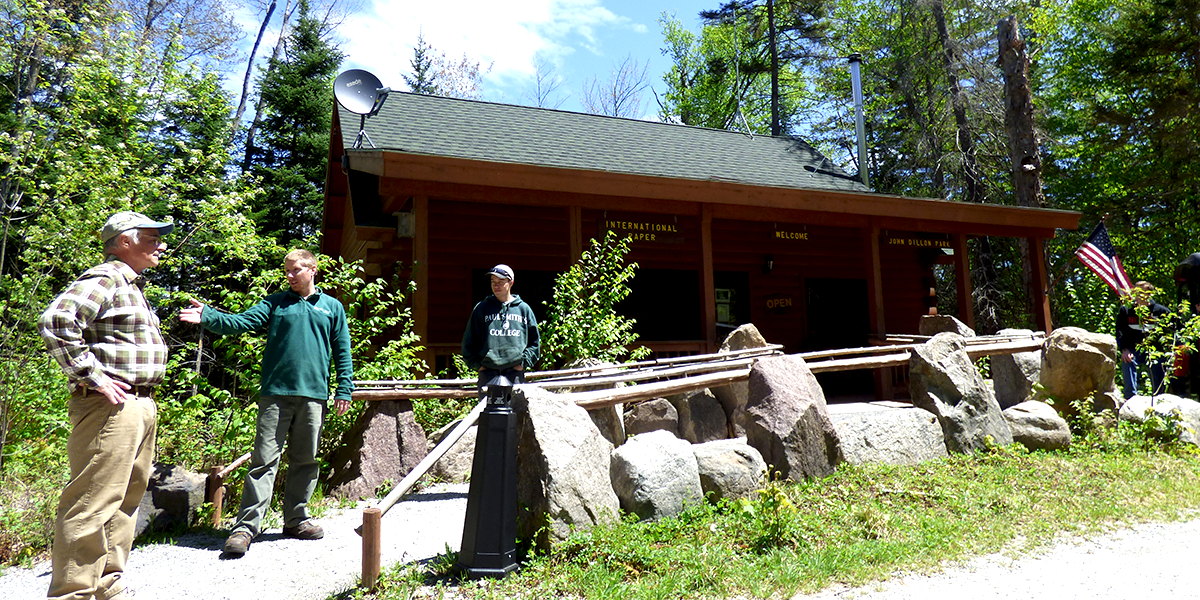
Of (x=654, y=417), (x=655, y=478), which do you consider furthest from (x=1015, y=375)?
(x=655, y=478)

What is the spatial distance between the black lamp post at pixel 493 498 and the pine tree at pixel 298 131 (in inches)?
717

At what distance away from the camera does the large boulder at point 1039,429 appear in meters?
6.38

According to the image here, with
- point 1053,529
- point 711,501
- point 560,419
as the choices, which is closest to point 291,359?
point 560,419

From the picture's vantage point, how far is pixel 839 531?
4133 millimetres

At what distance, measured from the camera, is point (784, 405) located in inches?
204

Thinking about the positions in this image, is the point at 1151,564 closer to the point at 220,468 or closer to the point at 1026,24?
the point at 220,468

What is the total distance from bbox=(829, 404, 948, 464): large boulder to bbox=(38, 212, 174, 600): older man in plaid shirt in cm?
468

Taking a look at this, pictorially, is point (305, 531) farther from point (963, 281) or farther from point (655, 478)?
point (963, 281)

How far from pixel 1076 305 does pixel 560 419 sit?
59.5 ft

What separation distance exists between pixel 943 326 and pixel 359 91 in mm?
8953

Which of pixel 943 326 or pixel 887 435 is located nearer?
pixel 887 435

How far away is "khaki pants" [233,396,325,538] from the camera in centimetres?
406

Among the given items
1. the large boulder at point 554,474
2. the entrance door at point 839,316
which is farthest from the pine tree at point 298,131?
the large boulder at point 554,474

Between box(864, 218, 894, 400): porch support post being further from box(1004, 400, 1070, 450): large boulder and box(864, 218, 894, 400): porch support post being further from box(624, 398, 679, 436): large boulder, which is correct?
box(624, 398, 679, 436): large boulder
